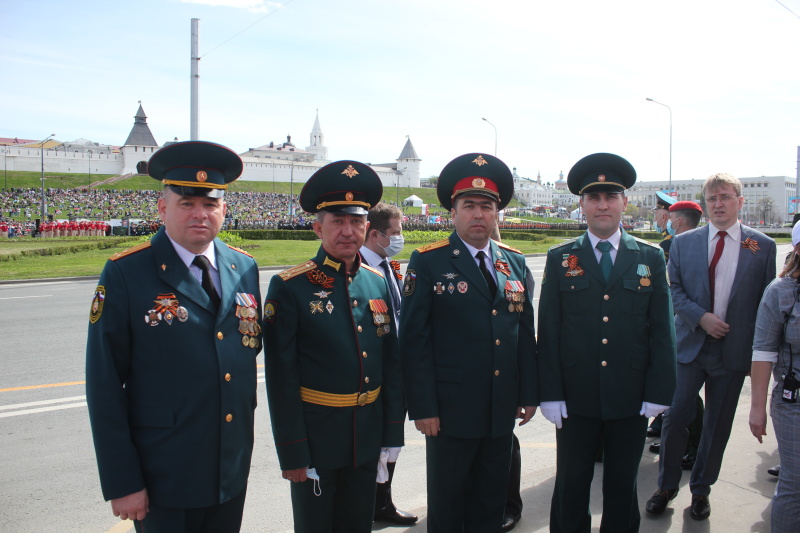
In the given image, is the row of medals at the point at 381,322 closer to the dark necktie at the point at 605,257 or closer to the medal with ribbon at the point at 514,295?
the medal with ribbon at the point at 514,295

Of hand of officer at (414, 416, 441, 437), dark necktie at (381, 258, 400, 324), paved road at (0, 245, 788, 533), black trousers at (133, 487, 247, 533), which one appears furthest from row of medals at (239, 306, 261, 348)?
paved road at (0, 245, 788, 533)

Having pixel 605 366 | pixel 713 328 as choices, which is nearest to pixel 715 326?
pixel 713 328

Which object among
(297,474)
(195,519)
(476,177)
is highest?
(476,177)

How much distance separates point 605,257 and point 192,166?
234 cm

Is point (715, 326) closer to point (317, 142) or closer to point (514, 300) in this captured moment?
point (514, 300)

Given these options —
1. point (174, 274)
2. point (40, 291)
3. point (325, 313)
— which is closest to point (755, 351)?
point (325, 313)

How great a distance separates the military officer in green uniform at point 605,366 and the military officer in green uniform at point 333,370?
99 centimetres

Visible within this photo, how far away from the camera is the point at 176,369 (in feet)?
7.52

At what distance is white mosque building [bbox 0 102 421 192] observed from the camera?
9019cm

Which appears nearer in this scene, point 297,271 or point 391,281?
point 297,271

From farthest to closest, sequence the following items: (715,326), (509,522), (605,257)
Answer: (715,326) < (509,522) < (605,257)

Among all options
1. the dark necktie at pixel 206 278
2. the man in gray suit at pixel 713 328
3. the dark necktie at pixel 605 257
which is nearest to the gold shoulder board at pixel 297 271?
the dark necktie at pixel 206 278

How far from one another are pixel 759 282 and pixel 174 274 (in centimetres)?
383

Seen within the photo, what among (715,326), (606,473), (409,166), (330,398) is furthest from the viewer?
(409,166)
